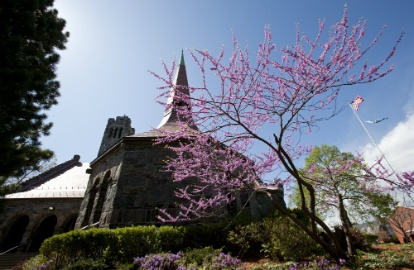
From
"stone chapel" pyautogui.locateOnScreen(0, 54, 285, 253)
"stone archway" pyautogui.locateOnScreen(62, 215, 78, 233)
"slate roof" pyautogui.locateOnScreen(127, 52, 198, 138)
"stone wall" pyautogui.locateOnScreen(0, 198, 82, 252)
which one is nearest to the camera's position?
"slate roof" pyautogui.locateOnScreen(127, 52, 198, 138)

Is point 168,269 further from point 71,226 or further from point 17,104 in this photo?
point 71,226

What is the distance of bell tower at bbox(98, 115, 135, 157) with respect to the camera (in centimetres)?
3041

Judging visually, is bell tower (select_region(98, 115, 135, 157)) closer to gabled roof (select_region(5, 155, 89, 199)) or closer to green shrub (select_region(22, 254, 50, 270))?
gabled roof (select_region(5, 155, 89, 199))

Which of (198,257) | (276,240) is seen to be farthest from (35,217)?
(276,240)

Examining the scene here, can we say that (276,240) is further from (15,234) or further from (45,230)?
(15,234)

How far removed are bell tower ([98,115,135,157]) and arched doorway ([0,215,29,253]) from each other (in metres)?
13.7

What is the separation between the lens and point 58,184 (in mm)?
19359

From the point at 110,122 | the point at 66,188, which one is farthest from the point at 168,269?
the point at 110,122

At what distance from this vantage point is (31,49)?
328 inches

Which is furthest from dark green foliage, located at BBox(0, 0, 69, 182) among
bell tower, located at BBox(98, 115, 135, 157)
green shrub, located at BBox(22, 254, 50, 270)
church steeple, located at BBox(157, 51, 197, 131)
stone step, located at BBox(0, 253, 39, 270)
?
bell tower, located at BBox(98, 115, 135, 157)

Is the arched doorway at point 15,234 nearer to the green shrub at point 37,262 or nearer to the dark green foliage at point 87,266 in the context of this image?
the green shrub at point 37,262

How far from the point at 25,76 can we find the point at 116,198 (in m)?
5.25

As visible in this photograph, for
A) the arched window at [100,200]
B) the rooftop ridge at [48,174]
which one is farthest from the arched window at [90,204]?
the rooftop ridge at [48,174]

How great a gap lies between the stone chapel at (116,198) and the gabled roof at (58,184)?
101 mm
